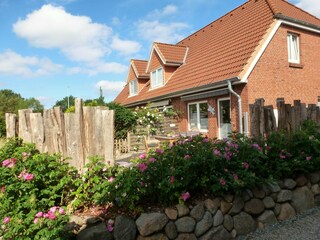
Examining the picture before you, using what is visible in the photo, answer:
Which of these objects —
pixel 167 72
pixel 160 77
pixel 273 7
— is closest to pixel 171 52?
pixel 167 72

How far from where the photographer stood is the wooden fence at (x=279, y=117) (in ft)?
17.3

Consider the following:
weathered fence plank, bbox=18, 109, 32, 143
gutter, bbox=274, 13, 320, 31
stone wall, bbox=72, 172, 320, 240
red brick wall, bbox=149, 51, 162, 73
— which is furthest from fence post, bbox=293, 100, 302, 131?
red brick wall, bbox=149, 51, 162, 73

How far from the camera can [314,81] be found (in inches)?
532

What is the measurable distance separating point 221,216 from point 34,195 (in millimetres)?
2569

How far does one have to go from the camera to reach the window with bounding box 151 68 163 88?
1823 centimetres

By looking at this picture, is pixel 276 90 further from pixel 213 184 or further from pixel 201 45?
pixel 213 184

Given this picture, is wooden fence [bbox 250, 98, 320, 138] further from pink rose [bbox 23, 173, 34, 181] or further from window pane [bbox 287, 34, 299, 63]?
window pane [bbox 287, 34, 299, 63]

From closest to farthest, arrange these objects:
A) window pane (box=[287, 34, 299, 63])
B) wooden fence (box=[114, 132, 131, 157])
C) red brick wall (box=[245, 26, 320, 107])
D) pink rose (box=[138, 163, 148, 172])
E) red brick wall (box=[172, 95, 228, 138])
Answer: pink rose (box=[138, 163, 148, 172])
red brick wall (box=[245, 26, 320, 107])
red brick wall (box=[172, 95, 228, 138])
window pane (box=[287, 34, 299, 63])
wooden fence (box=[114, 132, 131, 157])

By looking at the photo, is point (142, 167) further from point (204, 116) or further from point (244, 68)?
point (204, 116)

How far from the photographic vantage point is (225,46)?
1398 cm

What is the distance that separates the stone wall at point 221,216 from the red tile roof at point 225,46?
6.67 m

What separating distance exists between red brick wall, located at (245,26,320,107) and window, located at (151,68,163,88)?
7.89m

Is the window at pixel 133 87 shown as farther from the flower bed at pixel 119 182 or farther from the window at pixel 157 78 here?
the flower bed at pixel 119 182

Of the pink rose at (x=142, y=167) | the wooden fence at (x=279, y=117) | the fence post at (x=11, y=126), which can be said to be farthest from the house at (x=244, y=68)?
the fence post at (x=11, y=126)
